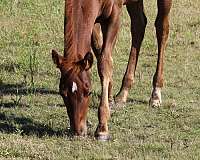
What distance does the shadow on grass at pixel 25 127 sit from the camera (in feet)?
23.5

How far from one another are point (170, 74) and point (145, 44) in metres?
2.27

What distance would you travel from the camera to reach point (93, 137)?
22.9 feet

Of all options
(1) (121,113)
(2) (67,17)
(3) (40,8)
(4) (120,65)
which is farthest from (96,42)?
(3) (40,8)

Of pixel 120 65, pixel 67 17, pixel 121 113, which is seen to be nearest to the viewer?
pixel 67 17

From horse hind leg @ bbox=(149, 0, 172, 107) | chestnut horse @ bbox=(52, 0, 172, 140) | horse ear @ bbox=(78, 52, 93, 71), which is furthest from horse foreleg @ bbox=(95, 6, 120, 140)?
horse hind leg @ bbox=(149, 0, 172, 107)

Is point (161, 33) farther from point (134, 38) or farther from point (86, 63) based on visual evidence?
point (86, 63)

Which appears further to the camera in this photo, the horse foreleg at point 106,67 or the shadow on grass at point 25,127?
the shadow on grass at point 25,127

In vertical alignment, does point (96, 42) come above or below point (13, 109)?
above

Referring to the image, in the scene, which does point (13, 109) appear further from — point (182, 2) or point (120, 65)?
point (182, 2)

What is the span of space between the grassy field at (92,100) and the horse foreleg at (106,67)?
0.16 meters

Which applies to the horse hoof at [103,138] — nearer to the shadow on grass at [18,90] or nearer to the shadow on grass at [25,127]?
the shadow on grass at [25,127]

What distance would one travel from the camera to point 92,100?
880 centimetres

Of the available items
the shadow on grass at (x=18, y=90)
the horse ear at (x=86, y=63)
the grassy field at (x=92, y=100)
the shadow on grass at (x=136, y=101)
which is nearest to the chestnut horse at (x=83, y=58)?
the horse ear at (x=86, y=63)

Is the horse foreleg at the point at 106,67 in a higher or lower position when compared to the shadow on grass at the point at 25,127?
higher
